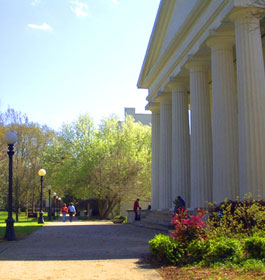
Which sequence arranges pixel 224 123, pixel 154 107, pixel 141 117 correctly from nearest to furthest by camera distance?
pixel 224 123 → pixel 154 107 → pixel 141 117

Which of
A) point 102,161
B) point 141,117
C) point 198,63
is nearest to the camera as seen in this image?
point 198,63

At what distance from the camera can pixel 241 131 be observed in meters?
14.0

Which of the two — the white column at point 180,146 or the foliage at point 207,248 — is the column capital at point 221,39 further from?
the foliage at point 207,248

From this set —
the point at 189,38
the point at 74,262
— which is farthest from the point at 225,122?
the point at 74,262

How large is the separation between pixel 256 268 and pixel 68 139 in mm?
35821

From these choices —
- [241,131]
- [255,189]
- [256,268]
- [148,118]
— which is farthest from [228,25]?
[148,118]

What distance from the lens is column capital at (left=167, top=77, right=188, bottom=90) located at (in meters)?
23.2

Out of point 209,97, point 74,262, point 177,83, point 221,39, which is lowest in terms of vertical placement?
point 74,262

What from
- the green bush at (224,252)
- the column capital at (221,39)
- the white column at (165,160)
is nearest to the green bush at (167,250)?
the green bush at (224,252)

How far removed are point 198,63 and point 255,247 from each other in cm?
1344

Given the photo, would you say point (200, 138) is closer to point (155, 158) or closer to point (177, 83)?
point (177, 83)

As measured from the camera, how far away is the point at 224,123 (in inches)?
642

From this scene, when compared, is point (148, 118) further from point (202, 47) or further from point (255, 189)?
point (255, 189)

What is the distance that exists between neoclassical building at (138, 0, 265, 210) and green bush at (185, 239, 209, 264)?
578 cm
